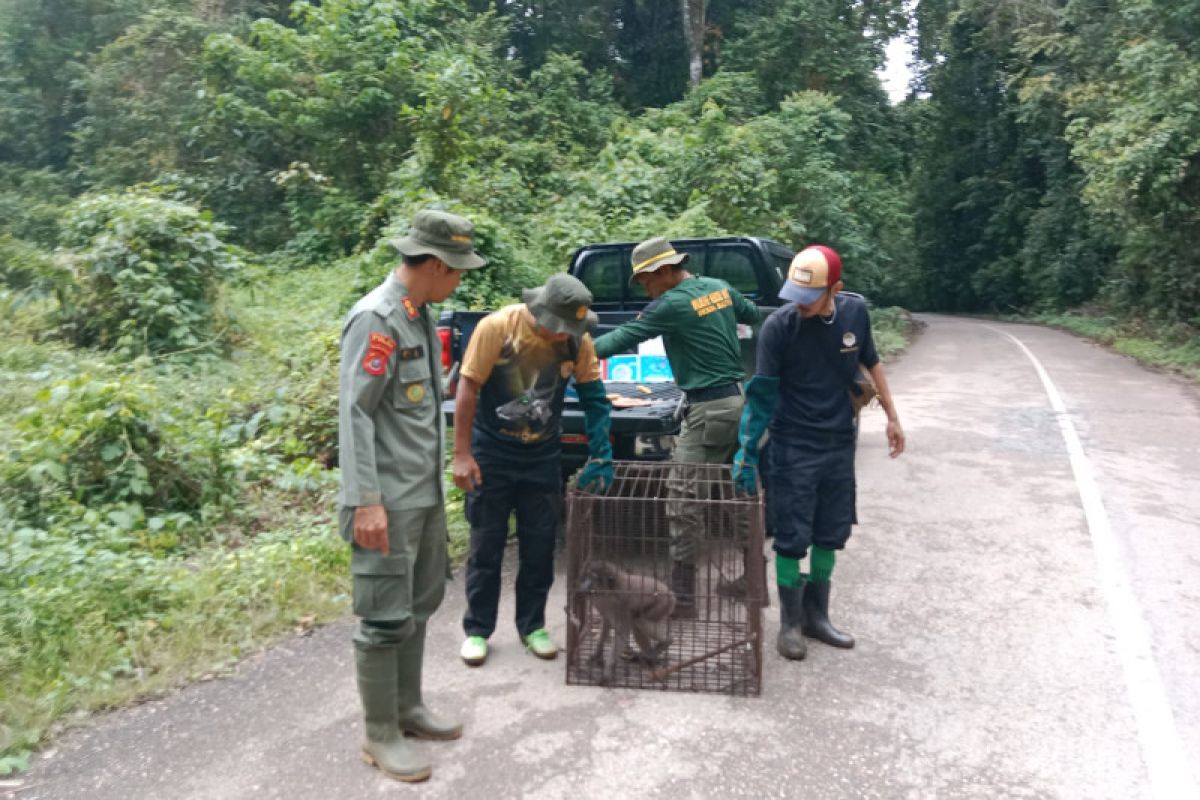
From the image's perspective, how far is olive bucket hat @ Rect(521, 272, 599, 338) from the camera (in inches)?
150

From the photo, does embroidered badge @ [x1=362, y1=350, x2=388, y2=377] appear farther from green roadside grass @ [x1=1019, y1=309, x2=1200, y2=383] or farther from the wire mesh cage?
green roadside grass @ [x1=1019, y1=309, x2=1200, y2=383]

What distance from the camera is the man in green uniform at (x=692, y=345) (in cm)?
475

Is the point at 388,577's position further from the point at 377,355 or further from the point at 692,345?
the point at 692,345

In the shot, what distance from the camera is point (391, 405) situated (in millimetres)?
3203

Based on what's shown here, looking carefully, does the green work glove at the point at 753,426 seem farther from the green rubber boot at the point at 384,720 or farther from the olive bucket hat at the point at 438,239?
the green rubber boot at the point at 384,720

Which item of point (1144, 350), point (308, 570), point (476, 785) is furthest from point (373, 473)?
point (1144, 350)

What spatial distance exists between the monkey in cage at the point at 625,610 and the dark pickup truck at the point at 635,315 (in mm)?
1201

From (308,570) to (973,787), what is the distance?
12.0ft

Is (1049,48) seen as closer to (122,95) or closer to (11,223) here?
(122,95)

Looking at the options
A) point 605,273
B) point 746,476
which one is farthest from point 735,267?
point 746,476

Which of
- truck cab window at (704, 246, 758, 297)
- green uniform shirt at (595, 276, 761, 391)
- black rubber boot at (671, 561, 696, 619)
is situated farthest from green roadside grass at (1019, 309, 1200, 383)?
black rubber boot at (671, 561, 696, 619)

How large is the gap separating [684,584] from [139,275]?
7.13m

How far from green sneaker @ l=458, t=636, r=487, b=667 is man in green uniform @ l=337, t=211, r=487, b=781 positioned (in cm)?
72


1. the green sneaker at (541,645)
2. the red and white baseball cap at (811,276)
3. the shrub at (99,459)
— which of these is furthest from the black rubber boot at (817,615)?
the shrub at (99,459)
